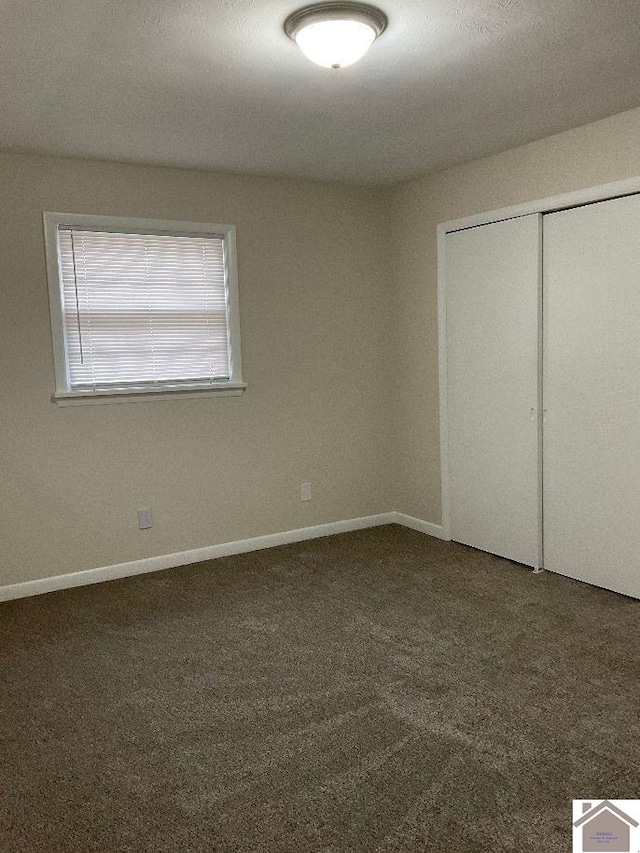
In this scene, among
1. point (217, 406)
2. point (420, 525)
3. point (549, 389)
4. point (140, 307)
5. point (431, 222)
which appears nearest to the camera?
point (549, 389)

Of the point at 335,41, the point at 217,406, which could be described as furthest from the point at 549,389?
the point at 335,41

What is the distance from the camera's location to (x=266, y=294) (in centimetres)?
449

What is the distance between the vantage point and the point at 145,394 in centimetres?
414

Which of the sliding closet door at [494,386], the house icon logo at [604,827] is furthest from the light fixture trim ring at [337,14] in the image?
the house icon logo at [604,827]

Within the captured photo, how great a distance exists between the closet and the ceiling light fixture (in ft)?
5.61

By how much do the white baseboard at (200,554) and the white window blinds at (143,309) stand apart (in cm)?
108

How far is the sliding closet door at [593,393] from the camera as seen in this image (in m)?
3.43

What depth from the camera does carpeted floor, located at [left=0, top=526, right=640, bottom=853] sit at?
200 centimetres

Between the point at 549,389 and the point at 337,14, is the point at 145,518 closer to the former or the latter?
the point at 549,389

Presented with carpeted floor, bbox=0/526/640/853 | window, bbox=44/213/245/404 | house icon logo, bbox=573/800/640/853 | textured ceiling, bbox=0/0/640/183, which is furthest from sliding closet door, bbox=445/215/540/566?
house icon logo, bbox=573/800/640/853

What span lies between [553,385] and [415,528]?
1.59 meters

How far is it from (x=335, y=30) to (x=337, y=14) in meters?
0.05

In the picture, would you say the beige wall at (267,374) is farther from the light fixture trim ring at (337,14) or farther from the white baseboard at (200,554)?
the light fixture trim ring at (337,14)

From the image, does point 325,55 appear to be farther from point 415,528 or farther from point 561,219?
point 415,528
